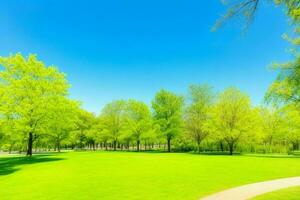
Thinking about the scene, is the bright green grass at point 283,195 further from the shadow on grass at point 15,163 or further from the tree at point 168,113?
the tree at point 168,113

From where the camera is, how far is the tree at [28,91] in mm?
28875

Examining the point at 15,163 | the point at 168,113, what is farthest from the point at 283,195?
the point at 168,113

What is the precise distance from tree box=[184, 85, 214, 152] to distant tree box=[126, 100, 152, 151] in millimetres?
10443

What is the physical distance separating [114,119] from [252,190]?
57.2 metres

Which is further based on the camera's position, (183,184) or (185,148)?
(185,148)

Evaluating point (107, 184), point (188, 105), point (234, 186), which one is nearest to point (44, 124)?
point (107, 184)

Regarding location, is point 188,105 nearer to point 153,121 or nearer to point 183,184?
point 153,121

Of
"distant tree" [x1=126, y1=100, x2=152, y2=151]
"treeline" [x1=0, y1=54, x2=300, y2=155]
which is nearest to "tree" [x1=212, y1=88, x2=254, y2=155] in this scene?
"treeline" [x1=0, y1=54, x2=300, y2=155]

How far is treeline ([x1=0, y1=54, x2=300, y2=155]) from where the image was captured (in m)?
29.8

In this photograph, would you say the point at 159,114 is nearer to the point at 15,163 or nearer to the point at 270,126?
the point at 270,126

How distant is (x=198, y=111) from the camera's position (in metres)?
54.4

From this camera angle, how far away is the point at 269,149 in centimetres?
4778

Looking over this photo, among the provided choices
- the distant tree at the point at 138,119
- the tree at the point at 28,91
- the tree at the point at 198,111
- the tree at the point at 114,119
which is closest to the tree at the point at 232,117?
the tree at the point at 198,111

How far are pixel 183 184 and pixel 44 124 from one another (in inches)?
967
